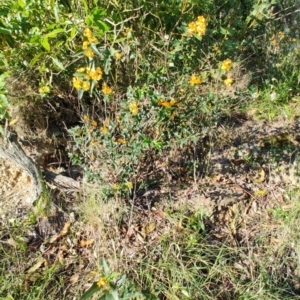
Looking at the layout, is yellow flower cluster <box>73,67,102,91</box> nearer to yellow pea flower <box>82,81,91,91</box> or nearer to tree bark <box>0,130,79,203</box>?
yellow pea flower <box>82,81,91,91</box>

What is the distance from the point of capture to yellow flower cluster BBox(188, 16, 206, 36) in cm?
179

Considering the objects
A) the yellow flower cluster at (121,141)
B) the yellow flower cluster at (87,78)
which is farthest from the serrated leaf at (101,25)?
the yellow flower cluster at (121,141)

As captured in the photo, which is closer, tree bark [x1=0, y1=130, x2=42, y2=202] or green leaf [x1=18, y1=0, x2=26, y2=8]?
green leaf [x1=18, y1=0, x2=26, y2=8]

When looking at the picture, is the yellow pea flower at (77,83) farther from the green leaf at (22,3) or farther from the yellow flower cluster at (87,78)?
the green leaf at (22,3)

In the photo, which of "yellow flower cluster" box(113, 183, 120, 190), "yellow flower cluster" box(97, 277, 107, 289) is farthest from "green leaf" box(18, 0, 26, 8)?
"yellow flower cluster" box(97, 277, 107, 289)

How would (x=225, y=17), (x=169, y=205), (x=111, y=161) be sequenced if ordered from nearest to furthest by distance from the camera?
(x=111, y=161)
(x=169, y=205)
(x=225, y=17)

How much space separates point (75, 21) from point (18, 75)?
619 mm

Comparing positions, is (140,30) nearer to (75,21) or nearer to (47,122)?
(75,21)

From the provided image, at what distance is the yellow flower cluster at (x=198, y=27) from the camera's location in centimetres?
179

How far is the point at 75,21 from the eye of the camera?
1740 millimetres

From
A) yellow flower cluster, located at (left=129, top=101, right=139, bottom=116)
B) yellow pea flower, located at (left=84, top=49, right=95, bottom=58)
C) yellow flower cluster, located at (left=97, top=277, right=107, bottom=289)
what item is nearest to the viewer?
yellow flower cluster, located at (left=97, top=277, right=107, bottom=289)

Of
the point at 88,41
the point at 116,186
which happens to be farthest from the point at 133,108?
the point at 116,186

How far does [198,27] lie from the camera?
5.94 ft

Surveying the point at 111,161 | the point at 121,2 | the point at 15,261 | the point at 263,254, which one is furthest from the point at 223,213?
the point at 121,2
